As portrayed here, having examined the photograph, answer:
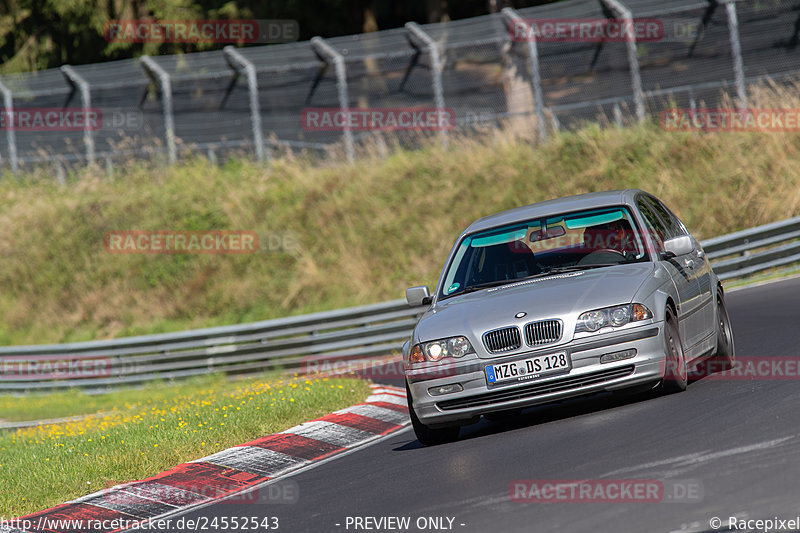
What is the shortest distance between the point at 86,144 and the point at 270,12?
1137 centimetres

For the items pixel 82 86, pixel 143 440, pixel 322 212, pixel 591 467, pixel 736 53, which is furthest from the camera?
pixel 82 86

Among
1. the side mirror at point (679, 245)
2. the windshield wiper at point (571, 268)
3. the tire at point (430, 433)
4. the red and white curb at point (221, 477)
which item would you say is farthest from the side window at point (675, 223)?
the red and white curb at point (221, 477)

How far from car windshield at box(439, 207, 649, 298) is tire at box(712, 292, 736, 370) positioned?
4.68ft

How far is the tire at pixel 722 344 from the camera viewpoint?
9.38 metres

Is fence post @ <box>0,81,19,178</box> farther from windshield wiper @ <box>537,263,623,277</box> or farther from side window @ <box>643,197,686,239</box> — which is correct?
windshield wiper @ <box>537,263,623,277</box>

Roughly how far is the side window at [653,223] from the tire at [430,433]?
2225mm

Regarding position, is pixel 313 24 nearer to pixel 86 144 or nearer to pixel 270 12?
pixel 270 12

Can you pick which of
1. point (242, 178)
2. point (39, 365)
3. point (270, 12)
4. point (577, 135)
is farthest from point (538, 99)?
point (270, 12)

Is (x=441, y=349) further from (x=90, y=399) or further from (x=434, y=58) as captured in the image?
(x=434, y=58)

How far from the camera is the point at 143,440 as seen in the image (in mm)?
9859

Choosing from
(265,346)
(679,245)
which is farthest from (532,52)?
(679,245)

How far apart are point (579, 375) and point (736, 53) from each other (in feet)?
51.8

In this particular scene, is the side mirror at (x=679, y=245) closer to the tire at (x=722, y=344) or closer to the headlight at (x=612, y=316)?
the headlight at (x=612, y=316)

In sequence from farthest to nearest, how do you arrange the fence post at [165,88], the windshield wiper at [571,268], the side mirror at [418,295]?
the fence post at [165,88]
the side mirror at [418,295]
the windshield wiper at [571,268]
